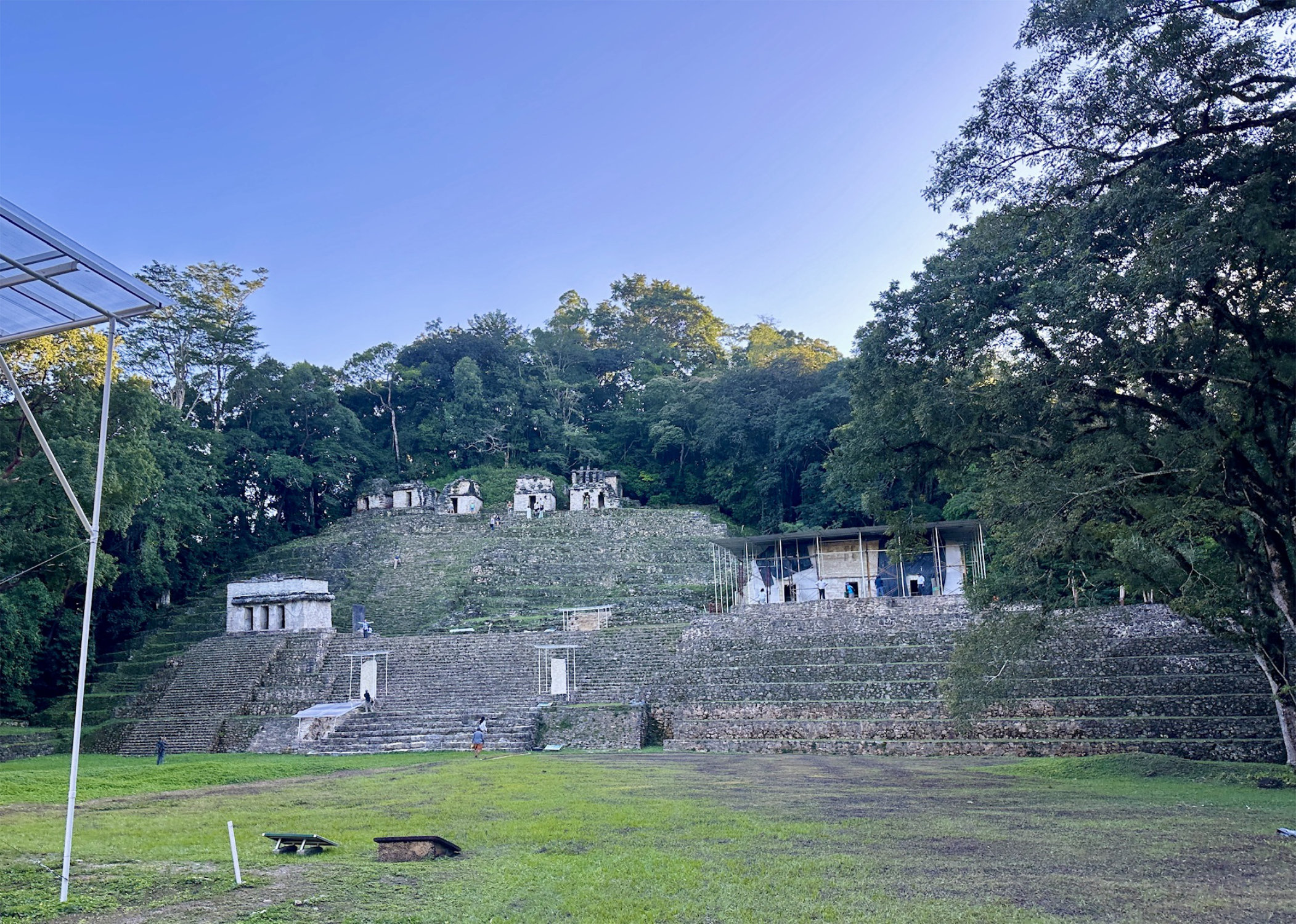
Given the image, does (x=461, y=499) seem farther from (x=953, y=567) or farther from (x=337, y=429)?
(x=953, y=567)

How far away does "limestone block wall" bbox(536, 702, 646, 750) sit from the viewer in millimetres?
21828

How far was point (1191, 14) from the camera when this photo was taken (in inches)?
428

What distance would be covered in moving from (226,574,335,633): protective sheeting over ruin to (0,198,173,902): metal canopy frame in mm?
24382

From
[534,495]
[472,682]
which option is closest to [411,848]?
[472,682]

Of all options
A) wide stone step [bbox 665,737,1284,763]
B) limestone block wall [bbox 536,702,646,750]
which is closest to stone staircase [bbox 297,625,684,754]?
limestone block wall [bbox 536,702,646,750]

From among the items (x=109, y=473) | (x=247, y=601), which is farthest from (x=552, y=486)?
(x=109, y=473)

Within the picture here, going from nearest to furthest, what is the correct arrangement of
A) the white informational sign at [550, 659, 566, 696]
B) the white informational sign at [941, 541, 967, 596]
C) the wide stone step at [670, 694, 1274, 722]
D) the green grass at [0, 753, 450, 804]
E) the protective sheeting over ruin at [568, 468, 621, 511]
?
the green grass at [0, 753, 450, 804], the wide stone step at [670, 694, 1274, 722], the white informational sign at [550, 659, 566, 696], the white informational sign at [941, 541, 967, 596], the protective sheeting over ruin at [568, 468, 621, 511]

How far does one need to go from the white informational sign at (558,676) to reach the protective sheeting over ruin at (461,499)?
22.0 meters

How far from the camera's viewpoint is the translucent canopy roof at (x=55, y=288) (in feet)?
22.1

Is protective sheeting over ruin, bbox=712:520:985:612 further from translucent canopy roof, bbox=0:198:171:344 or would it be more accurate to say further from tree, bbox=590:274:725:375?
tree, bbox=590:274:725:375

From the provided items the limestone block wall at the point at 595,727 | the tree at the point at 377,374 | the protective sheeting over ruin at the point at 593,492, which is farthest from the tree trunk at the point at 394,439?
the limestone block wall at the point at 595,727

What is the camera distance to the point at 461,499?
152 feet

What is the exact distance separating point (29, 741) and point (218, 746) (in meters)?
4.90

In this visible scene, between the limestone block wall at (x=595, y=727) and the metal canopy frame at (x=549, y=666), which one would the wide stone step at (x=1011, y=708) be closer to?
the limestone block wall at (x=595, y=727)
